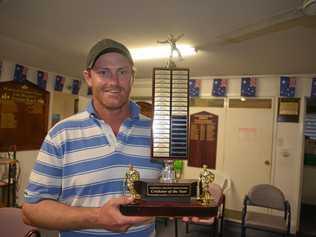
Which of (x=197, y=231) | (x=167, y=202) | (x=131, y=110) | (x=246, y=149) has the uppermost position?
(x=131, y=110)

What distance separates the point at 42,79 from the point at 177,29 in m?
2.93

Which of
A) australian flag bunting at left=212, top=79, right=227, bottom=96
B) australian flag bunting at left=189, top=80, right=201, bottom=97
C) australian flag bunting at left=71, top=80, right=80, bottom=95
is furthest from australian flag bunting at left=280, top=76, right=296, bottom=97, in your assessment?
australian flag bunting at left=71, top=80, right=80, bottom=95

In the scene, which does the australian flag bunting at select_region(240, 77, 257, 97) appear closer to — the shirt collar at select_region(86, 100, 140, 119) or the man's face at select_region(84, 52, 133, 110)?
the shirt collar at select_region(86, 100, 140, 119)

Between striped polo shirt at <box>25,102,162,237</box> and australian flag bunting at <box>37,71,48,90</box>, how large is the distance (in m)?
3.81

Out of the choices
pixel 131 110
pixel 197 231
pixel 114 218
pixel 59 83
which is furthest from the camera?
pixel 59 83

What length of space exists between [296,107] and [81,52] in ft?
9.83

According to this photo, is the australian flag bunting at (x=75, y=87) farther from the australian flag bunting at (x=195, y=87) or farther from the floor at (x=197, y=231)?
the floor at (x=197, y=231)

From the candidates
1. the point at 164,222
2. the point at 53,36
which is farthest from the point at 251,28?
the point at 164,222

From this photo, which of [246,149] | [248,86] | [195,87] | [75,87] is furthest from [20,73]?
[246,149]

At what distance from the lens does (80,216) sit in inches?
32.3

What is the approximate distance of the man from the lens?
915mm

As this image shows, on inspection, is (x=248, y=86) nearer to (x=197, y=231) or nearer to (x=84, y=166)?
(x=197, y=231)

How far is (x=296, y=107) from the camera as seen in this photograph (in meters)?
3.98

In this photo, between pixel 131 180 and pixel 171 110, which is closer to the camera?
pixel 131 180
